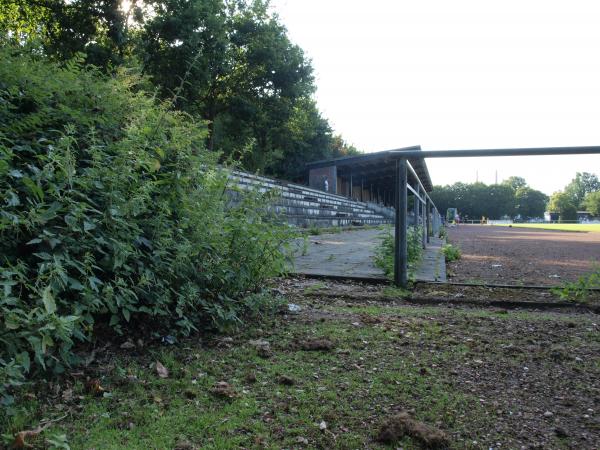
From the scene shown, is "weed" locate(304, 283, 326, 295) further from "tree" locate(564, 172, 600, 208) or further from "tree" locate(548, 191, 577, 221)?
"tree" locate(564, 172, 600, 208)

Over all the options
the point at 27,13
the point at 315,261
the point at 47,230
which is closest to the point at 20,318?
the point at 47,230

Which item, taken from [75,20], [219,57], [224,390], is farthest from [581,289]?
[219,57]

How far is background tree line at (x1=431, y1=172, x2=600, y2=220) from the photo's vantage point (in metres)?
92.9

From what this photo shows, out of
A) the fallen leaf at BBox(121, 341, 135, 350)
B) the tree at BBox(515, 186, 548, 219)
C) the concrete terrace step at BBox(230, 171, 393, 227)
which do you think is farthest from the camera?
the tree at BBox(515, 186, 548, 219)

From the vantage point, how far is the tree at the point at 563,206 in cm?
7819

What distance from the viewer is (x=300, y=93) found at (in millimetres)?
29297

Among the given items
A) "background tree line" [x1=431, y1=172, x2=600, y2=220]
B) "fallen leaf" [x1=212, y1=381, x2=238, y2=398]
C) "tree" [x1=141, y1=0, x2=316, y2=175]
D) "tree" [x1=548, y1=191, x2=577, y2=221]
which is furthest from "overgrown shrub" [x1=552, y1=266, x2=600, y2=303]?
"background tree line" [x1=431, y1=172, x2=600, y2=220]

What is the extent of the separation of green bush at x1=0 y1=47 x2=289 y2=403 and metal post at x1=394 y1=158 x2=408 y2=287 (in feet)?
5.54

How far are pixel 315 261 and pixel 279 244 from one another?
3.14 m

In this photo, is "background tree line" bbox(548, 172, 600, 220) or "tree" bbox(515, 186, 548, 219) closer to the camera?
"background tree line" bbox(548, 172, 600, 220)

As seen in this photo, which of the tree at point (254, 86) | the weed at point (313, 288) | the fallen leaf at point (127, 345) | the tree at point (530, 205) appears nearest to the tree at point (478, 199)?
the tree at point (530, 205)

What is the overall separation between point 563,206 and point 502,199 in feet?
48.1

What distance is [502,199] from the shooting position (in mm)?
97562

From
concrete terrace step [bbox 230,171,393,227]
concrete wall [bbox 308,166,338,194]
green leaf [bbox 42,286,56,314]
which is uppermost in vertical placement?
concrete wall [bbox 308,166,338,194]
